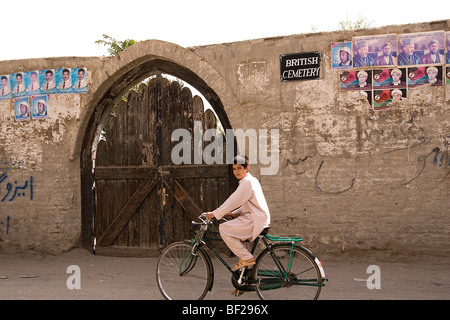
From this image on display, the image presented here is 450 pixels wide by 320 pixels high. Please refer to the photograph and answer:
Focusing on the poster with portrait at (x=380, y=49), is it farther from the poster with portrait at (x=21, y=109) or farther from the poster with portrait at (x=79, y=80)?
the poster with portrait at (x=21, y=109)

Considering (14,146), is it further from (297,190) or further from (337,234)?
(337,234)

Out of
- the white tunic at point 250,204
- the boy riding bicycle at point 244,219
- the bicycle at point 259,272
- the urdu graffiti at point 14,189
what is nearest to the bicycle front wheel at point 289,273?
the bicycle at point 259,272

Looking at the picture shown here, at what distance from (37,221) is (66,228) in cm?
45

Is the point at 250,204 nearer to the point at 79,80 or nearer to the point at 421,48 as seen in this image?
the point at 421,48

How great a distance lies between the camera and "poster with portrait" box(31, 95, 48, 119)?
24.3ft

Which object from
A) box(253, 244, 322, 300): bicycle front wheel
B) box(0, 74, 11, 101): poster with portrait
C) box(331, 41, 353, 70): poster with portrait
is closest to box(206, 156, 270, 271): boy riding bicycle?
box(253, 244, 322, 300): bicycle front wheel

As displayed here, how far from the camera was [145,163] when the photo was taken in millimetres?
7262

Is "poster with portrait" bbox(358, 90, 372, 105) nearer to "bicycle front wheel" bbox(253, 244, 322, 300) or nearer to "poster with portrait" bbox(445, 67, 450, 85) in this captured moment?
"poster with portrait" bbox(445, 67, 450, 85)

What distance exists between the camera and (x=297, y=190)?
20.9ft

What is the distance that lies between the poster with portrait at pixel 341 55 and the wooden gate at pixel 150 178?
181 cm

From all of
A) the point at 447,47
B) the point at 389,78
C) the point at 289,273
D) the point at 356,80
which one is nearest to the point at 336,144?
the point at 356,80

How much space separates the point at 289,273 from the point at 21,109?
16.6ft

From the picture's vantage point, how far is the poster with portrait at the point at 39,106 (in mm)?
7422

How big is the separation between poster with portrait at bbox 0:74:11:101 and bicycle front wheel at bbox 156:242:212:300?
4.35 meters
